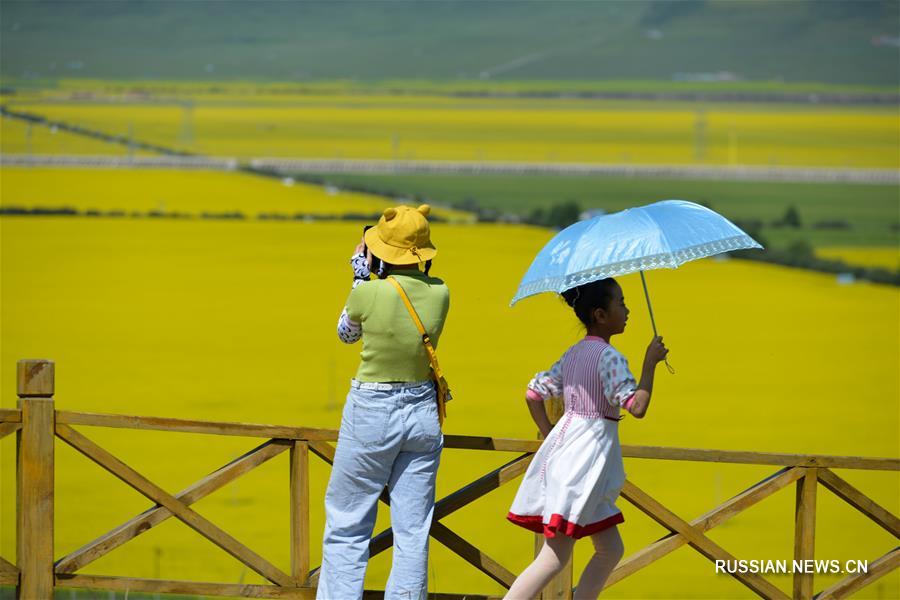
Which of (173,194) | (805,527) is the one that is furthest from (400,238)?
(173,194)

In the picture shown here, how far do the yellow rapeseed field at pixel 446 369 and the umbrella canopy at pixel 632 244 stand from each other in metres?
0.35

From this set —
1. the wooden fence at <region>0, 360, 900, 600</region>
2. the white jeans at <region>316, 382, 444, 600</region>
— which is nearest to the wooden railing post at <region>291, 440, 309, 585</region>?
the wooden fence at <region>0, 360, 900, 600</region>

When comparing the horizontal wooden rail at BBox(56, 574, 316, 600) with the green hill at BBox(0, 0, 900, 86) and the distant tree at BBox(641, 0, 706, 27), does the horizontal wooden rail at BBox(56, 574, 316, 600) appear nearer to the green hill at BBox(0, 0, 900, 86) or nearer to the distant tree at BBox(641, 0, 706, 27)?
the green hill at BBox(0, 0, 900, 86)

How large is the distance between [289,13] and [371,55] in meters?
3.83

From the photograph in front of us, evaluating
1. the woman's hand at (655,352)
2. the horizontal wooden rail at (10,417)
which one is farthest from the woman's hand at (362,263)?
the horizontal wooden rail at (10,417)

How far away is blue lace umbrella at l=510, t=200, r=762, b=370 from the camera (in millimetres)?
4613

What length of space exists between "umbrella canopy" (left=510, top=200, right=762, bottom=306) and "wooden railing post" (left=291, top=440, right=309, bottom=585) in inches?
33.9

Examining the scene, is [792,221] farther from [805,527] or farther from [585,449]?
[585,449]

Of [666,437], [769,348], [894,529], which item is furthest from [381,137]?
[894,529]

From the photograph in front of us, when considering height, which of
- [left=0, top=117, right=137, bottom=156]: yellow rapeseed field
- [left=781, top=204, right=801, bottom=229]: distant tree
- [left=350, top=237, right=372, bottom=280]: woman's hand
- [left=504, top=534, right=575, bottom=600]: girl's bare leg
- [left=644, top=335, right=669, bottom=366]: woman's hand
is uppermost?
[left=0, top=117, right=137, bottom=156]: yellow rapeseed field

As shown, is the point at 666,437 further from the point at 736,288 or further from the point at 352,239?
the point at 352,239

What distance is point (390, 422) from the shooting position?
181 inches

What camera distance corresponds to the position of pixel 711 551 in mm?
5211

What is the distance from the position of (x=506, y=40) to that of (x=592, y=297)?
6821cm
